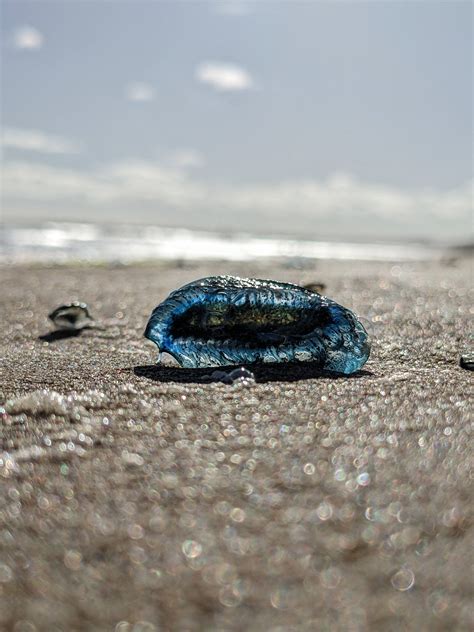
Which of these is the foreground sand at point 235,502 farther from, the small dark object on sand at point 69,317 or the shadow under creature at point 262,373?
the small dark object on sand at point 69,317

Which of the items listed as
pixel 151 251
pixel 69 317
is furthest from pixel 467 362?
pixel 151 251

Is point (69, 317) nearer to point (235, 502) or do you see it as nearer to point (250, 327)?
point (250, 327)

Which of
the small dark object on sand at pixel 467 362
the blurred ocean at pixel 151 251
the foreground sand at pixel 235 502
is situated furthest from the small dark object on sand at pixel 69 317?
the blurred ocean at pixel 151 251

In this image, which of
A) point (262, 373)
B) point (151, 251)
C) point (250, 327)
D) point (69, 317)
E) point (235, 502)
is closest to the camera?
point (235, 502)

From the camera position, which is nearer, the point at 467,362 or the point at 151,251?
the point at 467,362

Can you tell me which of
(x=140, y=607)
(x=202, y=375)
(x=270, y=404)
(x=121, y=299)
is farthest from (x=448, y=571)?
(x=121, y=299)

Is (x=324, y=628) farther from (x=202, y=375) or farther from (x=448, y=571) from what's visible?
(x=202, y=375)

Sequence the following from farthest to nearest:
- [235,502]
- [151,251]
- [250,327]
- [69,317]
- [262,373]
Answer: [151,251] < [69,317] < [250,327] < [262,373] < [235,502]
